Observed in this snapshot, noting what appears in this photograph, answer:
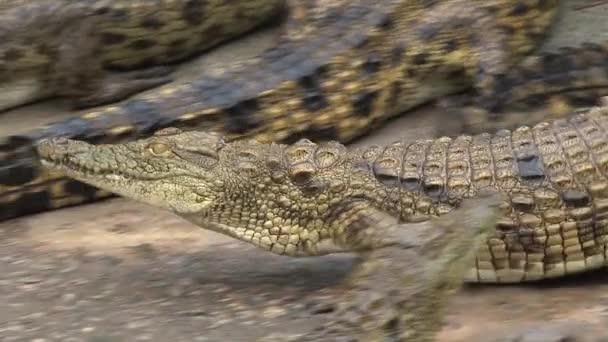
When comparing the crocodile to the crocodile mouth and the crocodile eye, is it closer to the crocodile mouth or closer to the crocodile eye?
the crocodile mouth

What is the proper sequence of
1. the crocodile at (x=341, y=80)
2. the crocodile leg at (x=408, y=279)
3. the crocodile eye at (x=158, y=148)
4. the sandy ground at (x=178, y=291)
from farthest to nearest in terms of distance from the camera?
the crocodile at (x=341, y=80) < the crocodile eye at (x=158, y=148) < the sandy ground at (x=178, y=291) < the crocodile leg at (x=408, y=279)

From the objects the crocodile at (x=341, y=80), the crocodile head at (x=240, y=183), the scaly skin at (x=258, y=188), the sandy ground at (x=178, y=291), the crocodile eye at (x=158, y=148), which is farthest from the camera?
the crocodile at (x=341, y=80)

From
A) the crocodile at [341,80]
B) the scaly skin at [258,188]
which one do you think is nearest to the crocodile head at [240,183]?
the scaly skin at [258,188]

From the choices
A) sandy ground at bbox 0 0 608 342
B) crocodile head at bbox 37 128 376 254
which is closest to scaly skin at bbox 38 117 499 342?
crocodile head at bbox 37 128 376 254

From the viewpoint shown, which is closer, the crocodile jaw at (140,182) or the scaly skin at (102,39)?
the crocodile jaw at (140,182)

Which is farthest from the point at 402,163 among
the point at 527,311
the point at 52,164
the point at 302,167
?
the point at 52,164

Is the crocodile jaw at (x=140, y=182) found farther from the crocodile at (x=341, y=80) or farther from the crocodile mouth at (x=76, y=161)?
the crocodile at (x=341, y=80)

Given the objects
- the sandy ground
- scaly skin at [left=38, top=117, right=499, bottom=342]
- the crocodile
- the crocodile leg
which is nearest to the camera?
the crocodile leg

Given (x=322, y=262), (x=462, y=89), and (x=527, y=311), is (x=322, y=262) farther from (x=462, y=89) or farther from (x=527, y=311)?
(x=462, y=89)
